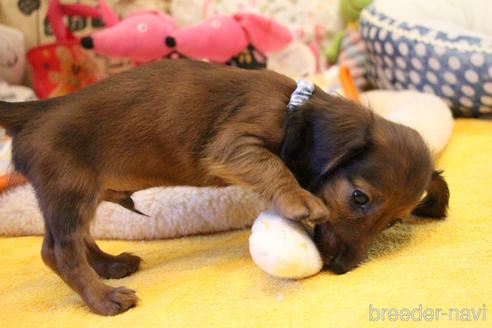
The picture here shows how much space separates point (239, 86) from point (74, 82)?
1.98 metres

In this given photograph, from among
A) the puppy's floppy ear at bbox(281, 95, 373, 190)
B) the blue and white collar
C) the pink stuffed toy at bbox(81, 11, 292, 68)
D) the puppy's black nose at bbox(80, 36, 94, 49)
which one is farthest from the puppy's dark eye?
the puppy's black nose at bbox(80, 36, 94, 49)

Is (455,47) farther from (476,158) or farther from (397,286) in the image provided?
(397,286)

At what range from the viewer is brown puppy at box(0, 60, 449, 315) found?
5.77 feet

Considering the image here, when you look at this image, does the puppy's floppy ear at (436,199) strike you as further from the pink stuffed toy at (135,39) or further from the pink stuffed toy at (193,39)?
the pink stuffed toy at (135,39)

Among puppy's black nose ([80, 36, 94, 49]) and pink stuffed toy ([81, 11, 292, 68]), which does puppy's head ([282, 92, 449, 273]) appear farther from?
puppy's black nose ([80, 36, 94, 49])

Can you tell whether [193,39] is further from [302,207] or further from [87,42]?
[302,207]

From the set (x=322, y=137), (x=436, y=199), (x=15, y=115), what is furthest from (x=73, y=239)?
(x=436, y=199)

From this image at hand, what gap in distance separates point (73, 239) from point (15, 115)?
18.5 inches

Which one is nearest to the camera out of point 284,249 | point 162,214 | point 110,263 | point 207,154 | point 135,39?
point 284,249

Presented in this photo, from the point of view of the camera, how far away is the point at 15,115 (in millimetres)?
1850

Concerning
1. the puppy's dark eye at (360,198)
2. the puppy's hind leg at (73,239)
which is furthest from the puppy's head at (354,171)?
the puppy's hind leg at (73,239)

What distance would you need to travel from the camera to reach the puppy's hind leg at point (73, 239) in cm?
174

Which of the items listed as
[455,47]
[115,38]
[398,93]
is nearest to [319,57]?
[398,93]

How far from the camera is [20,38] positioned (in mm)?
3416
